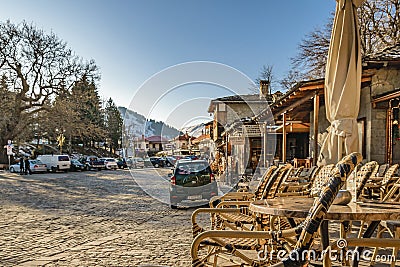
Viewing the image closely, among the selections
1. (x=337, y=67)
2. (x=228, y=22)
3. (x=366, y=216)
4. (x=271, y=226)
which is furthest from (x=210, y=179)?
(x=228, y=22)

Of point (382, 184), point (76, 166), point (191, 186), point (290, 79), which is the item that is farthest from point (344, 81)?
point (76, 166)

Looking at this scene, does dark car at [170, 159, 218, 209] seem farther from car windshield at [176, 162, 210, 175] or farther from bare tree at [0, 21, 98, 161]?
bare tree at [0, 21, 98, 161]

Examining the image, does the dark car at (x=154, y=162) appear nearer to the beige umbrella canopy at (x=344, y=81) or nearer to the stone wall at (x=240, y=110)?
the stone wall at (x=240, y=110)

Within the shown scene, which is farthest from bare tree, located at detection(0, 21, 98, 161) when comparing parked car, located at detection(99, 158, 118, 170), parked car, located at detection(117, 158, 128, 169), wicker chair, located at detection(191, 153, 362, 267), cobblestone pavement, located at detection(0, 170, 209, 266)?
wicker chair, located at detection(191, 153, 362, 267)

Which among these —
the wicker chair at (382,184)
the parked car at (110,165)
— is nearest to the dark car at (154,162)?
the parked car at (110,165)

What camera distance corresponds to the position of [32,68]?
31.4 m

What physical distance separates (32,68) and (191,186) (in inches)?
1039

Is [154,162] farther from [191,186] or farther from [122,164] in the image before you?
[191,186]

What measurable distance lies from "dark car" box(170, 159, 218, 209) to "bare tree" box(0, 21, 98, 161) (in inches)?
970

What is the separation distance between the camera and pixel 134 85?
13672 millimetres

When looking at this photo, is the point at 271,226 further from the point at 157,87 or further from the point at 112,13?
the point at 112,13

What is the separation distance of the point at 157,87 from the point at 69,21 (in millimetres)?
5277

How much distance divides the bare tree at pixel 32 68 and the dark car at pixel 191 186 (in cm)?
2463

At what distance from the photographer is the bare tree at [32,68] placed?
30000mm
